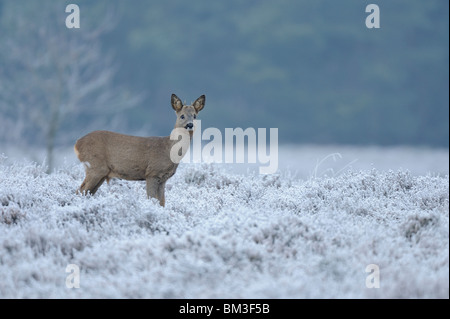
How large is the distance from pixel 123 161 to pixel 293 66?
50.4 m

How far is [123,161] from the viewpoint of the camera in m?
9.53

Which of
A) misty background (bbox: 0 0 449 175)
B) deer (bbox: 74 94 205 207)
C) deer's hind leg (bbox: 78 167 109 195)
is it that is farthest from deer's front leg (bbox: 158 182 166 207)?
misty background (bbox: 0 0 449 175)

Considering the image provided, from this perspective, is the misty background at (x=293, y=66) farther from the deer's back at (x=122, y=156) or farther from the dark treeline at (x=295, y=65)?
the deer's back at (x=122, y=156)

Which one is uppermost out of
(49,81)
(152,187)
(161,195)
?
(49,81)

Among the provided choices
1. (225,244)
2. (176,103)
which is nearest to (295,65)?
(176,103)

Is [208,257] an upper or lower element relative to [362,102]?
lower

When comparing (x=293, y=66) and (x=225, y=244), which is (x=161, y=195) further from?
(x=293, y=66)

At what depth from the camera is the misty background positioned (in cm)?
5034

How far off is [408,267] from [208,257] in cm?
184

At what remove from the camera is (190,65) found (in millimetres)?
56656

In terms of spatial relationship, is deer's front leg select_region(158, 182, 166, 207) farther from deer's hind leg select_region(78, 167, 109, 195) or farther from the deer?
deer's hind leg select_region(78, 167, 109, 195)

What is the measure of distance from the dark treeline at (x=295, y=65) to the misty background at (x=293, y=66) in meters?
0.09
